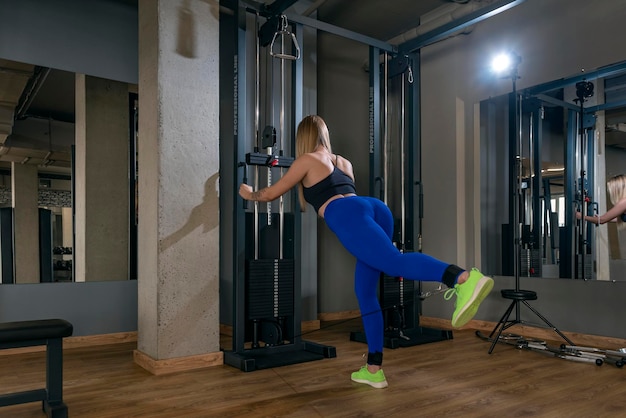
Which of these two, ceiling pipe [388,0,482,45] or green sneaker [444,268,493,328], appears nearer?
green sneaker [444,268,493,328]

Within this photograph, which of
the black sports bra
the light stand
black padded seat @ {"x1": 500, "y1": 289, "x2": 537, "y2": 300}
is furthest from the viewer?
the light stand

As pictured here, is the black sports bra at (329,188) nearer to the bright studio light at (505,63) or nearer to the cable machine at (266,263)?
the cable machine at (266,263)

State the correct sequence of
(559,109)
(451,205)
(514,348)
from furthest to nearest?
Result: (451,205)
(559,109)
(514,348)

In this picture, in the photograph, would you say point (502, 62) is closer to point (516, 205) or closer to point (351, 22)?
point (516, 205)

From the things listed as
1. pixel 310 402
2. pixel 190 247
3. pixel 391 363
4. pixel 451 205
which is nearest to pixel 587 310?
pixel 451 205

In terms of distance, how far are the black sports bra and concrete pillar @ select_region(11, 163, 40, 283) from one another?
235 cm

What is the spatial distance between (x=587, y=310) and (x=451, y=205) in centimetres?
150

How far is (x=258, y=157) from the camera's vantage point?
329 centimetres

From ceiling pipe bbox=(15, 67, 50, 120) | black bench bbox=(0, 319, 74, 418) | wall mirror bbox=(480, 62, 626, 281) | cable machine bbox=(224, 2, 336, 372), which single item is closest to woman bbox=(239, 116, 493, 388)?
cable machine bbox=(224, 2, 336, 372)

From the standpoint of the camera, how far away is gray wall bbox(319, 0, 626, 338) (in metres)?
4.02

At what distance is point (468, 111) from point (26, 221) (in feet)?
13.2

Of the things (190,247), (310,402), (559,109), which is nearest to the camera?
(310,402)

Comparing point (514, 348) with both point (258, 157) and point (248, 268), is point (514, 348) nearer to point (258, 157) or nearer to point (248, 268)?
point (248, 268)

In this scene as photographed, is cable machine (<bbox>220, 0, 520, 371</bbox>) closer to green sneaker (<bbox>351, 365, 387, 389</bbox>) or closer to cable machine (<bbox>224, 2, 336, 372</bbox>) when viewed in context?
cable machine (<bbox>224, 2, 336, 372</bbox>)
